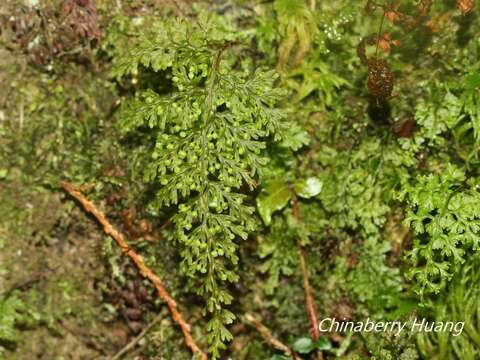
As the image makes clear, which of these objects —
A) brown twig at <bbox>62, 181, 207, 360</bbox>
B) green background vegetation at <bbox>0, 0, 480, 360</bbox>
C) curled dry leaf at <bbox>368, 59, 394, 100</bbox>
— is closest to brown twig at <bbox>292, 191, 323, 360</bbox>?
green background vegetation at <bbox>0, 0, 480, 360</bbox>

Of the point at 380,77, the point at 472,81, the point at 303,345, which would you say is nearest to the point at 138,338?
the point at 303,345

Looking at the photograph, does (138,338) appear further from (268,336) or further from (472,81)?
(472,81)

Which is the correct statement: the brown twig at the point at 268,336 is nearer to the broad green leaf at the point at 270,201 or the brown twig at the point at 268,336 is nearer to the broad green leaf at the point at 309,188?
the broad green leaf at the point at 270,201

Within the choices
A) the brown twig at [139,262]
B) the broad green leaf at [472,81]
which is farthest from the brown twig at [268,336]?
the broad green leaf at [472,81]

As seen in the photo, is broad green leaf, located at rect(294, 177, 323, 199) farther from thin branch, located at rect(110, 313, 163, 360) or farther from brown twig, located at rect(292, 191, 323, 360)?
thin branch, located at rect(110, 313, 163, 360)

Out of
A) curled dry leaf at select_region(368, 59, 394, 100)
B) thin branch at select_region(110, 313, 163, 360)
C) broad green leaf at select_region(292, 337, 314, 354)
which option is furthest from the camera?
thin branch at select_region(110, 313, 163, 360)
